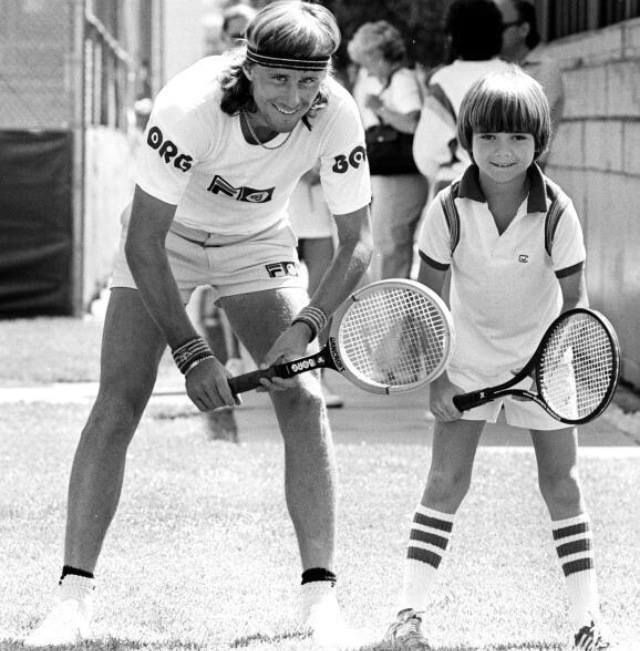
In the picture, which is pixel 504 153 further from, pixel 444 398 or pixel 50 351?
pixel 50 351

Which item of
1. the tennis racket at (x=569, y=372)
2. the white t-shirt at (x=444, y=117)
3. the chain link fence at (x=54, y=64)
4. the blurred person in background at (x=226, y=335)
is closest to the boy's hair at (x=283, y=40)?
the tennis racket at (x=569, y=372)

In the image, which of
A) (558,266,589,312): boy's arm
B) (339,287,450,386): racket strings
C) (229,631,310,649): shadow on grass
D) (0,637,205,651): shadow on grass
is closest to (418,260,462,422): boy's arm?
(339,287,450,386): racket strings

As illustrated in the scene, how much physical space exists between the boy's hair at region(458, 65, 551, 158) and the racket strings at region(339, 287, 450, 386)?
0.48 meters

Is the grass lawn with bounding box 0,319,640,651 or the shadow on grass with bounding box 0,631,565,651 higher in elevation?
the shadow on grass with bounding box 0,631,565,651

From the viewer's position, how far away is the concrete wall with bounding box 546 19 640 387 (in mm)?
9148

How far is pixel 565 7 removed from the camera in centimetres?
1283

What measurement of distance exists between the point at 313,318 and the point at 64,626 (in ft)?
3.36

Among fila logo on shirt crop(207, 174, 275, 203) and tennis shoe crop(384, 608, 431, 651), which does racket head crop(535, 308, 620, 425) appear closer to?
tennis shoe crop(384, 608, 431, 651)

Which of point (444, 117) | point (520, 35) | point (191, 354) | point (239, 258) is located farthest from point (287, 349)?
point (520, 35)

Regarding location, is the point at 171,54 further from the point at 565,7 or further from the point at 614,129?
the point at 614,129

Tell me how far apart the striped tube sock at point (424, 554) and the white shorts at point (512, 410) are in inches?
11.0

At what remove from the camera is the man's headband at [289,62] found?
4078 millimetres

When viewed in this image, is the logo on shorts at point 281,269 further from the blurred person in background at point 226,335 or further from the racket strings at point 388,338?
the blurred person in background at point 226,335

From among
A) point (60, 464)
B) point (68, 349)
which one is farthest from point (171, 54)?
point (60, 464)
